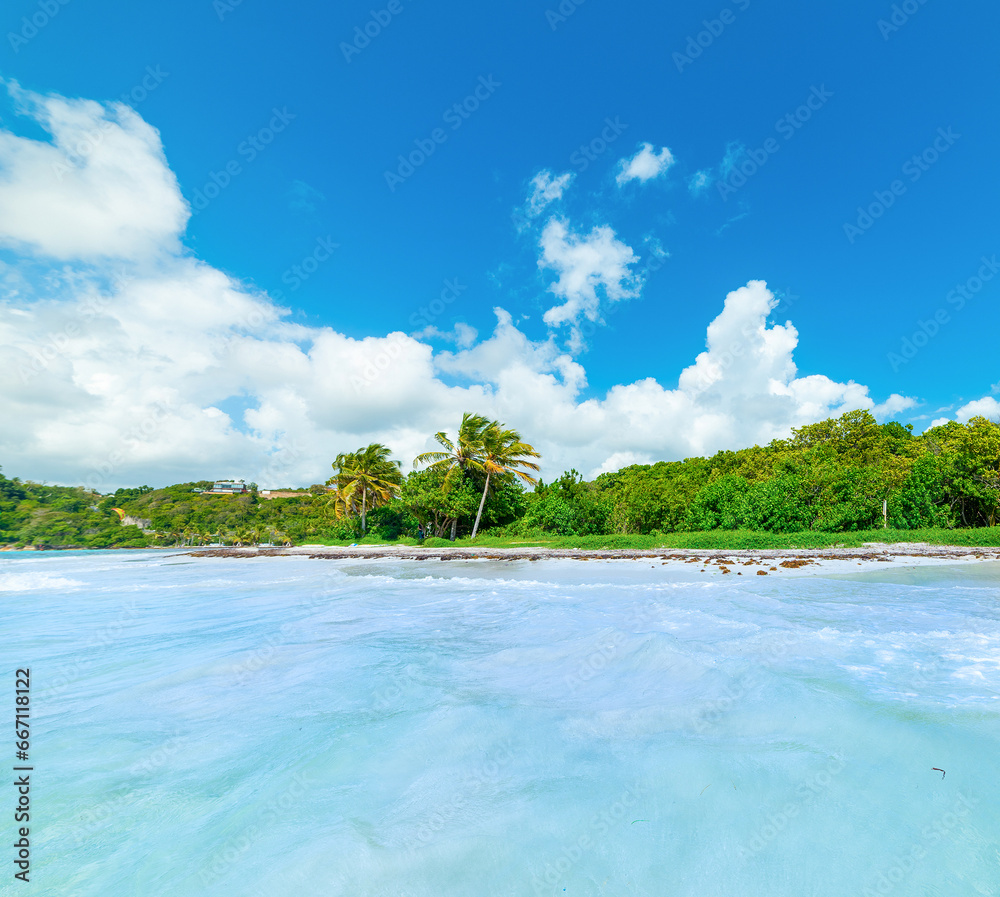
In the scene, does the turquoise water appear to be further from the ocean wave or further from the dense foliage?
the dense foliage

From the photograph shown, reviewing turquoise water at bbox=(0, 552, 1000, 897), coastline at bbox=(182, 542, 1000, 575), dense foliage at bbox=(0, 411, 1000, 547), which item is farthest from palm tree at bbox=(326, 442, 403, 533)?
turquoise water at bbox=(0, 552, 1000, 897)

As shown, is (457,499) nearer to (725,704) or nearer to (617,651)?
(617,651)

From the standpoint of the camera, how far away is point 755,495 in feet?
92.9

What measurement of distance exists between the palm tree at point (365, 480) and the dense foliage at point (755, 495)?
844mm

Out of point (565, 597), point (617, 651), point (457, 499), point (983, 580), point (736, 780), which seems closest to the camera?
point (736, 780)

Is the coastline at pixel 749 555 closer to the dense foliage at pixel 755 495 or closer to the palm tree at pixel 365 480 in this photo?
the dense foliage at pixel 755 495

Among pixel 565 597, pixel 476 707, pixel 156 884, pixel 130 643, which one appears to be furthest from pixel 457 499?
pixel 156 884

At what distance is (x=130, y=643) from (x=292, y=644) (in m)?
3.25

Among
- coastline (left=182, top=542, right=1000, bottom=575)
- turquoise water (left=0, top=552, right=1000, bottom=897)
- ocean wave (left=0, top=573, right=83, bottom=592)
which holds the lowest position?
ocean wave (left=0, top=573, right=83, bottom=592)

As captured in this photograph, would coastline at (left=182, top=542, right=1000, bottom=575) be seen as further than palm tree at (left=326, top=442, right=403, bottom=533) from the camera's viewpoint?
No

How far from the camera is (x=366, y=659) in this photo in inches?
268

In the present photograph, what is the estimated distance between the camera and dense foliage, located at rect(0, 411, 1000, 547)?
88.1 ft

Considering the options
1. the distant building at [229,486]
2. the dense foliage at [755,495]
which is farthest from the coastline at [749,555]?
the distant building at [229,486]

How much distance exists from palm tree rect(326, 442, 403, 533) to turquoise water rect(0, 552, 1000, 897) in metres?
32.0
